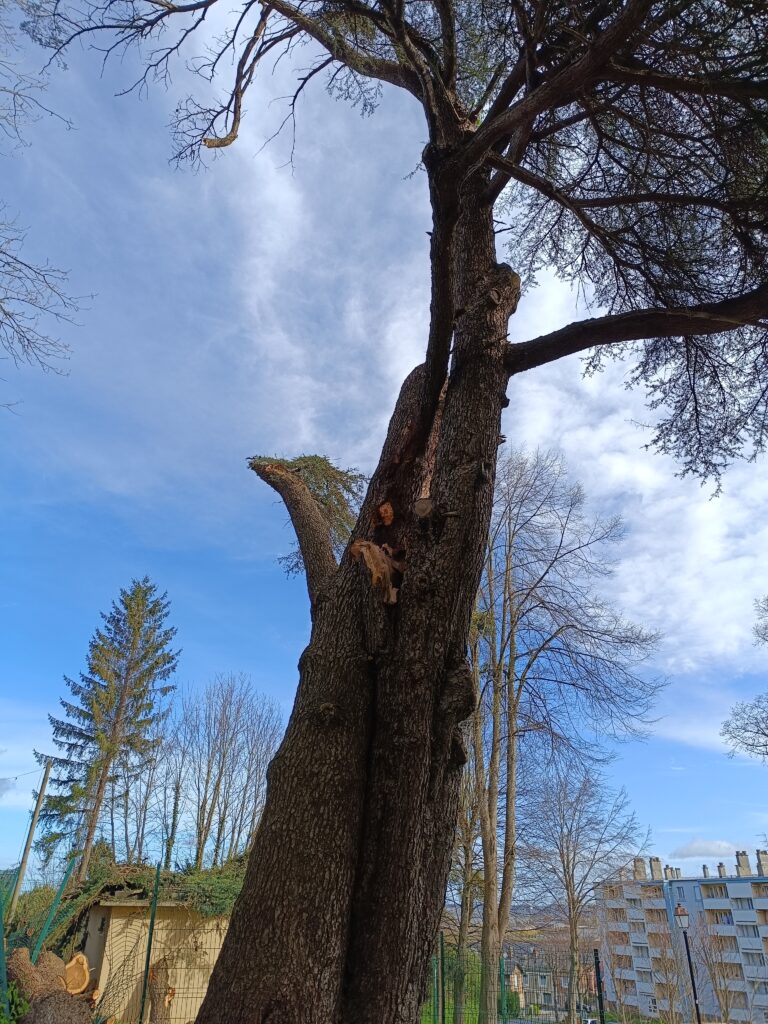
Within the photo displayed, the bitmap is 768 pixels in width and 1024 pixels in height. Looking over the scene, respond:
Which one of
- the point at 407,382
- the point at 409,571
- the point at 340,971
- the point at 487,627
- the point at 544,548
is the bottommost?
the point at 340,971

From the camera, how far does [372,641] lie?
299cm

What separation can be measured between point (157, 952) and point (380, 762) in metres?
12.4

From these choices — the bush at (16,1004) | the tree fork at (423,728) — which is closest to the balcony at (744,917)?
the bush at (16,1004)

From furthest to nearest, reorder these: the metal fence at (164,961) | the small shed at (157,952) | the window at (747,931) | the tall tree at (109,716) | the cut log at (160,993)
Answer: the window at (747,931), the tall tree at (109,716), the small shed at (157,952), the cut log at (160,993), the metal fence at (164,961)

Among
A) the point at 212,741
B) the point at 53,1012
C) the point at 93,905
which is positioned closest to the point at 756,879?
the point at 212,741

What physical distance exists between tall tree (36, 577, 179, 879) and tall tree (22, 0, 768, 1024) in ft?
62.2

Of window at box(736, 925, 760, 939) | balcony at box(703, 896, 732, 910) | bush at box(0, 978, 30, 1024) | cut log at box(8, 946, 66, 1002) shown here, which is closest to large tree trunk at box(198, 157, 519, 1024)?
bush at box(0, 978, 30, 1024)

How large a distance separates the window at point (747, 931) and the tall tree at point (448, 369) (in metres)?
56.3

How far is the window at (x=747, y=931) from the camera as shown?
47.2m

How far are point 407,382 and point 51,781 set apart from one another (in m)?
22.3

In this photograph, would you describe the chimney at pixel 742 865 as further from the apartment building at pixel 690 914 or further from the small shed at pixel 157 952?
the small shed at pixel 157 952

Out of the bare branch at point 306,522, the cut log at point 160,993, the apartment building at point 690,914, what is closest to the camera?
the bare branch at point 306,522

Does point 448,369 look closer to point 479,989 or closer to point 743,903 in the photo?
point 479,989

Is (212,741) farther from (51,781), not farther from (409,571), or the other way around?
(409,571)
